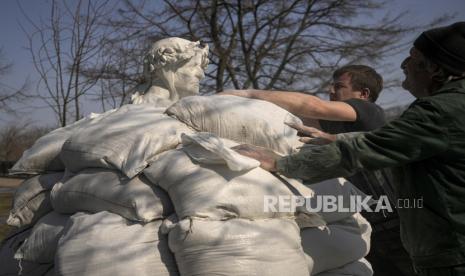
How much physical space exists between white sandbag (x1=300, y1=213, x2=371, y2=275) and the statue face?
1.32 metres

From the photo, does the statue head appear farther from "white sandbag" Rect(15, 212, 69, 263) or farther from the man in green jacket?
the man in green jacket

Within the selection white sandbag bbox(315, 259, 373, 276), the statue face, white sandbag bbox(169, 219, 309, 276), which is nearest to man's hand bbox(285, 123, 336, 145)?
white sandbag bbox(169, 219, 309, 276)

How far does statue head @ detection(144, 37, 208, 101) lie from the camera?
2.73 m

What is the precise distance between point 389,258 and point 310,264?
3.76ft

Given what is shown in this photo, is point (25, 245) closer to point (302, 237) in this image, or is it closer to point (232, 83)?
point (302, 237)

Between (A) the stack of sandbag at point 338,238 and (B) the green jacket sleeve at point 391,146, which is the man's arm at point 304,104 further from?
(B) the green jacket sleeve at point 391,146

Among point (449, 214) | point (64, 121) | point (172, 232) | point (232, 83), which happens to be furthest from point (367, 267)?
point (232, 83)

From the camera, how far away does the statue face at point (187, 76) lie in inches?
110

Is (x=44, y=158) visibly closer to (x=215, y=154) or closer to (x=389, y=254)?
(x=215, y=154)

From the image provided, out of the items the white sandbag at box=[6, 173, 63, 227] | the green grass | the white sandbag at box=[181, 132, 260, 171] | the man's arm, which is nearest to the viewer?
the white sandbag at box=[181, 132, 260, 171]

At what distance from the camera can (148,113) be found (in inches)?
84.5

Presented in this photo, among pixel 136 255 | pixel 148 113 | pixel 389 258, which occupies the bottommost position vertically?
pixel 389 258

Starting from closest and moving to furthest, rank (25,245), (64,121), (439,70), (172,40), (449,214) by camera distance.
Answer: (449,214)
(439,70)
(25,245)
(172,40)
(64,121)

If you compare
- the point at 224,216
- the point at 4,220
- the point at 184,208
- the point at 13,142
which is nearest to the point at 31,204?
the point at 184,208
